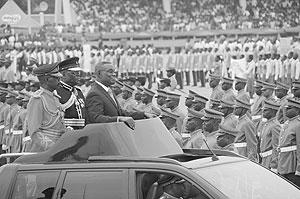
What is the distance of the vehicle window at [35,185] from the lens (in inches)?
222

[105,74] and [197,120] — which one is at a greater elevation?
[105,74]

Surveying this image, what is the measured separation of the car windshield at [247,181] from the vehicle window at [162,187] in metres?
0.14

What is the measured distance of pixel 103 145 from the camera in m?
5.82

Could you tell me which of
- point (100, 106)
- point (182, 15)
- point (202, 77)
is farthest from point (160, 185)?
point (182, 15)

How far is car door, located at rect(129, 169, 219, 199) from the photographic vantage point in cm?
536

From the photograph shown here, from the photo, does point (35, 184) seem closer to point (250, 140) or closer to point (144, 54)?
point (250, 140)

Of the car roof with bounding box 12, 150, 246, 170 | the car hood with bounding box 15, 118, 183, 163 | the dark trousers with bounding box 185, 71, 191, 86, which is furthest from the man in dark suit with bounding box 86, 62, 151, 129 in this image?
the dark trousers with bounding box 185, 71, 191, 86

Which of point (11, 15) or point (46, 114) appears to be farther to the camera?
point (11, 15)

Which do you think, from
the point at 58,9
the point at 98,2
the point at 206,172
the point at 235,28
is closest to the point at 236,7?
the point at 235,28

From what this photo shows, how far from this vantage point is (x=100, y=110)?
8.05 metres

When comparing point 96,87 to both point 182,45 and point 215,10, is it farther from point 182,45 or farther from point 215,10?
point 215,10

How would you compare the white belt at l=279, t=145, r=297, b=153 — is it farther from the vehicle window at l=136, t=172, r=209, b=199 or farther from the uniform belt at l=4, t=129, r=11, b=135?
the uniform belt at l=4, t=129, r=11, b=135

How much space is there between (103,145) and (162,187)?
22.5 inches

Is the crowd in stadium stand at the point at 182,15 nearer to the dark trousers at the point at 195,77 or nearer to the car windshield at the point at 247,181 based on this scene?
the dark trousers at the point at 195,77
